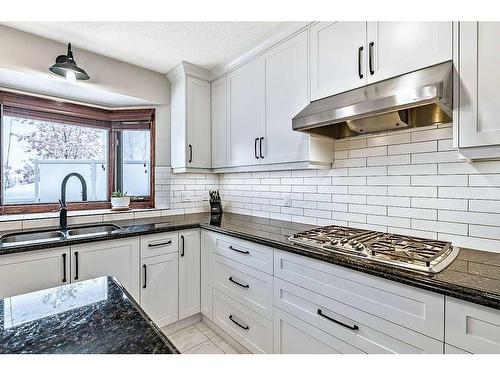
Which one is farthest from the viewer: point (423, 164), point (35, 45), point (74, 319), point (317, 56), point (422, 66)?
point (35, 45)

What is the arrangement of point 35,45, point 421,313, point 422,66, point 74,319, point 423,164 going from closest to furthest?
point 74,319
point 421,313
point 422,66
point 423,164
point 35,45

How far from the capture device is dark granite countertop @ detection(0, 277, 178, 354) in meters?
0.60

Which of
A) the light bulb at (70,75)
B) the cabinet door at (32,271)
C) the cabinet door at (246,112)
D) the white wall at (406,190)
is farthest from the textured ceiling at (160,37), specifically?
the cabinet door at (32,271)

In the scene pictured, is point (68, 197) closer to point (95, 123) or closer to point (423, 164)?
point (95, 123)

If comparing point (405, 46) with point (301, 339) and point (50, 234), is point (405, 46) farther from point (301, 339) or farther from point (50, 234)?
point (50, 234)

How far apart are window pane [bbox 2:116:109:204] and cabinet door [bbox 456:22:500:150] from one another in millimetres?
2985

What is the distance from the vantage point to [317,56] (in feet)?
6.09

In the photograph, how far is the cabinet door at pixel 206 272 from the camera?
231 centimetres

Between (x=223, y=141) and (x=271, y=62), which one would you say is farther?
(x=223, y=141)

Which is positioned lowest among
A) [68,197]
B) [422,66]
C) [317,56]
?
[68,197]

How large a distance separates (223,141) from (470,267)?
2.16m

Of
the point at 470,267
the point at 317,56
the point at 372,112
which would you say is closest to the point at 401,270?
the point at 470,267

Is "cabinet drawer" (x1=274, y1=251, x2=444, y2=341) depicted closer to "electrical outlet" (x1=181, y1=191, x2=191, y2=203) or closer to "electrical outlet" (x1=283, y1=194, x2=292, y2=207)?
"electrical outlet" (x1=283, y1=194, x2=292, y2=207)
